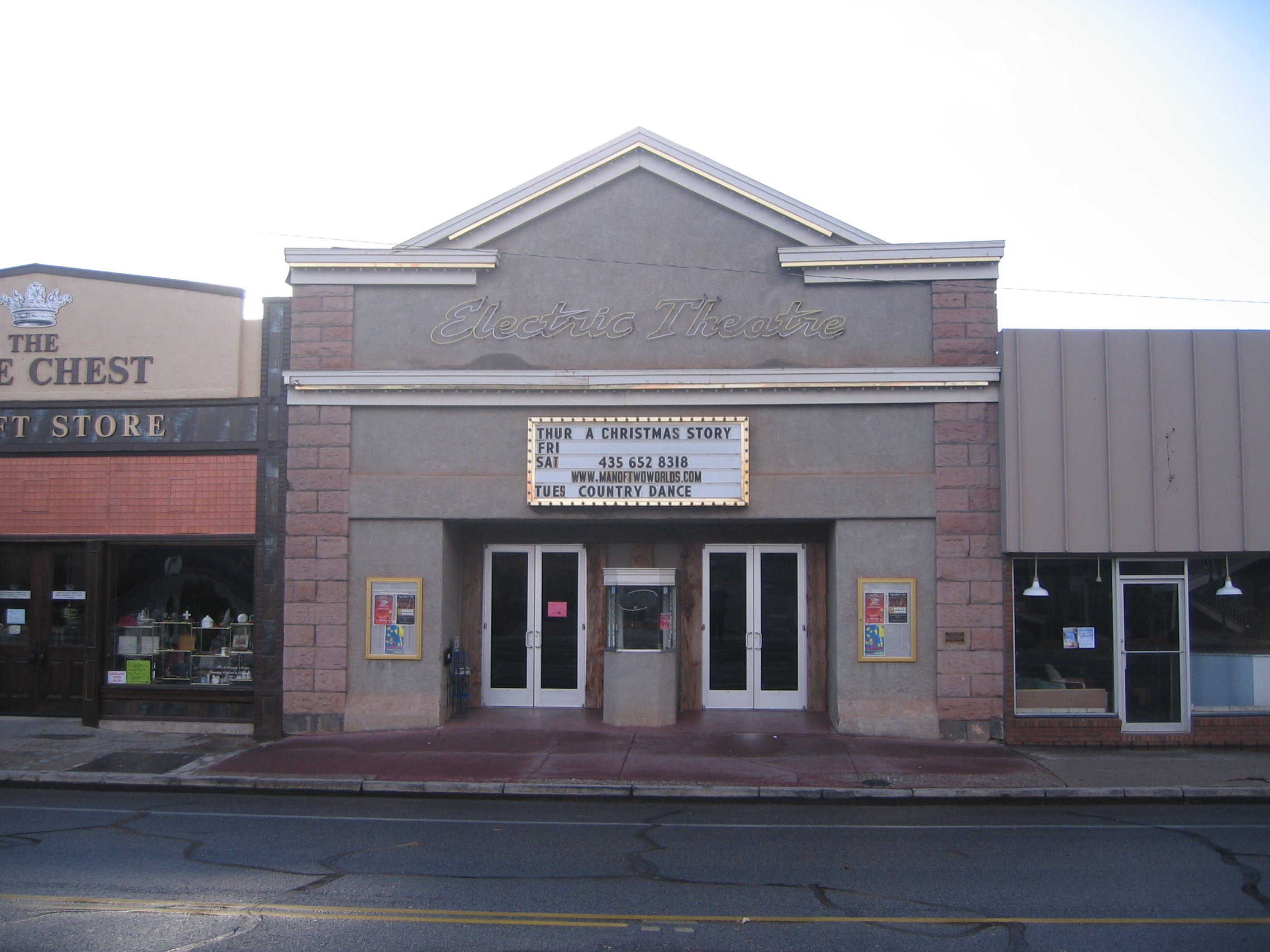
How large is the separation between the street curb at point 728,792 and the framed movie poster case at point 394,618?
2.79 metres

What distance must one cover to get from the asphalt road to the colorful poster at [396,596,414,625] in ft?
11.7

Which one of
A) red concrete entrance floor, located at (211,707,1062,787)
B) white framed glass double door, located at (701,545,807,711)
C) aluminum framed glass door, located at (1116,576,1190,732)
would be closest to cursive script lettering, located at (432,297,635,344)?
white framed glass double door, located at (701,545,807,711)

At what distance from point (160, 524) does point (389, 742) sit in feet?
16.0

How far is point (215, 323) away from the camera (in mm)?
14625

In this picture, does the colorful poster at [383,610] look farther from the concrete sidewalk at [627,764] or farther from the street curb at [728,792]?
the street curb at [728,792]

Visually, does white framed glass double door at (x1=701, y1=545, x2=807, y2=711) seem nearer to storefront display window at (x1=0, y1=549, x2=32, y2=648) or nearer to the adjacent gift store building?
the adjacent gift store building

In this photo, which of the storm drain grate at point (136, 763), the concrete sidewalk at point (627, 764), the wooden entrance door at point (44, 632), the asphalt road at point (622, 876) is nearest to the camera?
the asphalt road at point (622, 876)

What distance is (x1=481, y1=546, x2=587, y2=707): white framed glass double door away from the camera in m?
15.7

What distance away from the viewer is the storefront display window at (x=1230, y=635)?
542 inches

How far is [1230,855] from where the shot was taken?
28.5 ft

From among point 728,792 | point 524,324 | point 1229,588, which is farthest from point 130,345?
point 1229,588

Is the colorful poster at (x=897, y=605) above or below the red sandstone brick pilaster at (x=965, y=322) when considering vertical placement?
below

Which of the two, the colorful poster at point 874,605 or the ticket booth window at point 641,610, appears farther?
the ticket booth window at point 641,610

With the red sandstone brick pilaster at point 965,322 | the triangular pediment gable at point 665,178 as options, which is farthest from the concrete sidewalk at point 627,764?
the triangular pediment gable at point 665,178
